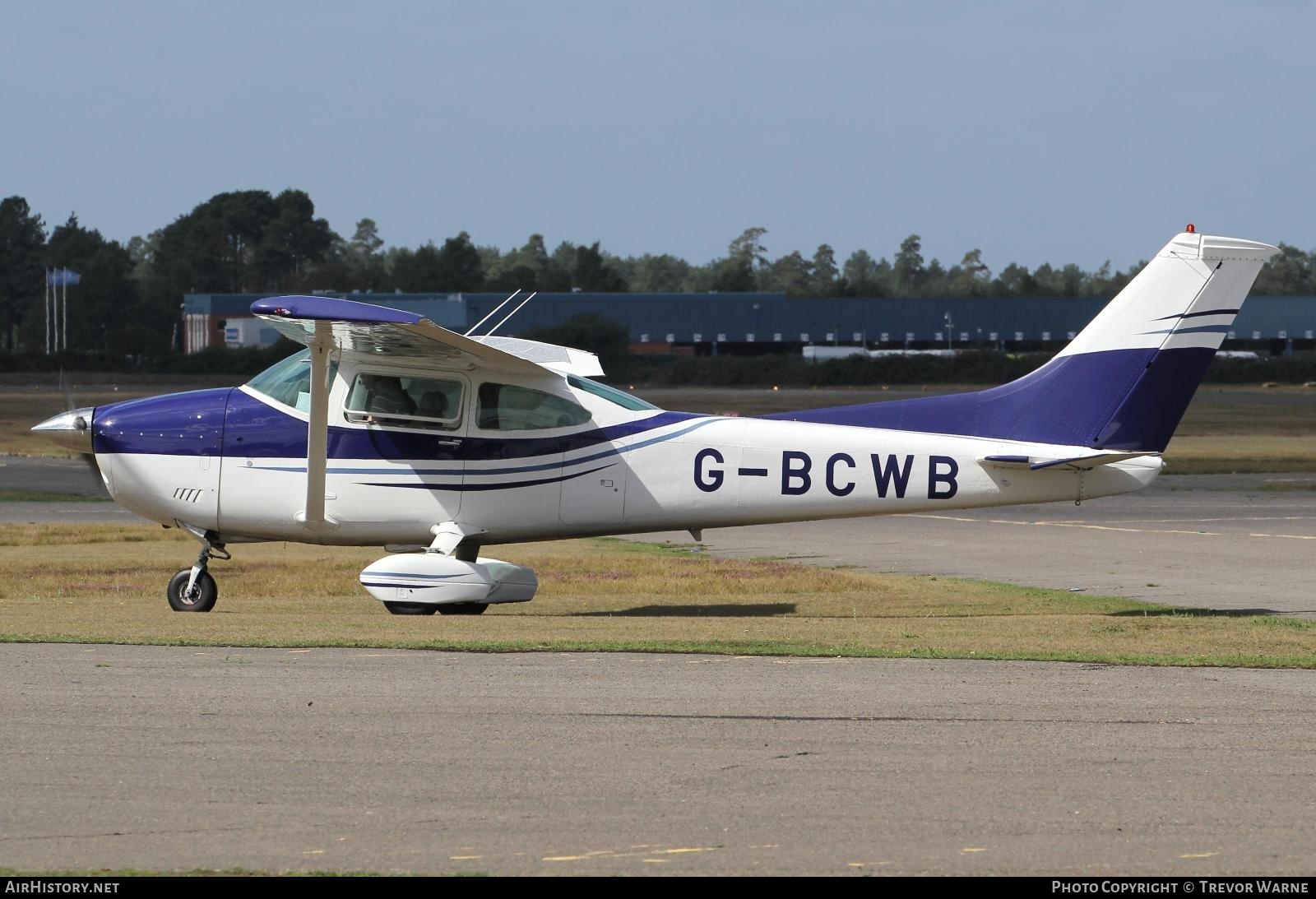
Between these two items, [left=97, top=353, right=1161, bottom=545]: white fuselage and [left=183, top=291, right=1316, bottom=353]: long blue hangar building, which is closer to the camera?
[left=97, top=353, right=1161, bottom=545]: white fuselage

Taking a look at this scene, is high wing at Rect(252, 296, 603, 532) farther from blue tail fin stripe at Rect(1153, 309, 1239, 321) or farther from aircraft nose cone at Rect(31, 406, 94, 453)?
blue tail fin stripe at Rect(1153, 309, 1239, 321)

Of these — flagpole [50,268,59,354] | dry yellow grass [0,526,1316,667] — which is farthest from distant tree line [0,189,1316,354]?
dry yellow grass [0,526,1316,667]

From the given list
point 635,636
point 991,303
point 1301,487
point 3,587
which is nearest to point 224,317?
point 991,303

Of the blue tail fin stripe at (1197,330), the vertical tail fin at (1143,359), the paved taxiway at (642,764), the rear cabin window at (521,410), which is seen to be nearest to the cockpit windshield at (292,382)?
the rear cabin window at (521,410)

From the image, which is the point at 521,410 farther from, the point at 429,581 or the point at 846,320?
the point at 846,320

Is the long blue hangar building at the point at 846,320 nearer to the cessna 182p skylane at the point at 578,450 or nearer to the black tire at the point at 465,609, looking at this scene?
the cessna 182p skylane at the point at 578,450

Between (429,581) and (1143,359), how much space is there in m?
6.46

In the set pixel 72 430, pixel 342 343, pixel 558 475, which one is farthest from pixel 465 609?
pixel 72 430

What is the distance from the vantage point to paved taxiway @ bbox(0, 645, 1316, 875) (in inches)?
231

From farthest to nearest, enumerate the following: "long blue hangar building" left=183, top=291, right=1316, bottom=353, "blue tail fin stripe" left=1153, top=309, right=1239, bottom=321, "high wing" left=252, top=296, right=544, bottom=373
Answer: "long blue hangar building" left=183, top=291, right=1316, bottom=353 < "blue tail fin stripe" left=1153, top=309, right=1239, bottom=321 < "high wing" left=252, top=296, right=544, bottom=373

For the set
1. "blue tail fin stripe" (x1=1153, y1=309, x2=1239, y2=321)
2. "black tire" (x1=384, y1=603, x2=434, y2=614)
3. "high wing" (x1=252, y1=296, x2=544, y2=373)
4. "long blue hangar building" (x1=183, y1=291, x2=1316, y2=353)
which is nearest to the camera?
"high wing" (x1=252, y1=296, x2=544, y2=373)

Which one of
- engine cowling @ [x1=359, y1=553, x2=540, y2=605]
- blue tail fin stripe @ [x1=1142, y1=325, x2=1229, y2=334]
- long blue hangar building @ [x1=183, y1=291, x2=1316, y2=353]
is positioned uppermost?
long blue hangar building @ [x1=183, y1=291, x2=1316, y2=353]

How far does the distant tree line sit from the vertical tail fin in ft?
314
